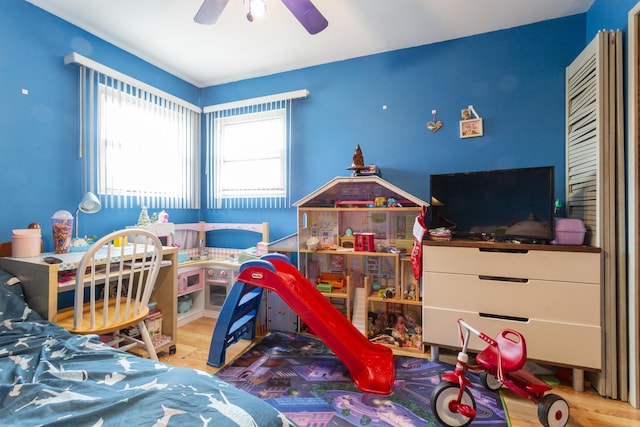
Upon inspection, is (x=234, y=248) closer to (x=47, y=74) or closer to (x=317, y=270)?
(x=317, y=270)

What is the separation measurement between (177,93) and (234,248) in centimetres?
173

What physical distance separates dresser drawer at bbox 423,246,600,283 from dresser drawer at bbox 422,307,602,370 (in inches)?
10.9

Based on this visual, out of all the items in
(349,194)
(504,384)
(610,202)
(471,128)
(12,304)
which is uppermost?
(471,128)

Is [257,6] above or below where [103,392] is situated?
above

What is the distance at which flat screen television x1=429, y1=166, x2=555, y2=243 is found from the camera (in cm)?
183

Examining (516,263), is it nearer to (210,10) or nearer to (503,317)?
(503,317)

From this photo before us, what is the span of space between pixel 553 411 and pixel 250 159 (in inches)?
115

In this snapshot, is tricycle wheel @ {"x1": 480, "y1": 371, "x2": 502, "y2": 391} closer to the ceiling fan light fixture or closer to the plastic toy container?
the ceiling fan light fixture

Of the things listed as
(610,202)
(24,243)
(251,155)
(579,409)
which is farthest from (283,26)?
(579,409)

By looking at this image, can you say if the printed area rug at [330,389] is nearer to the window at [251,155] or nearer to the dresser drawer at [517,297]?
the dresser drawer at [517,297]

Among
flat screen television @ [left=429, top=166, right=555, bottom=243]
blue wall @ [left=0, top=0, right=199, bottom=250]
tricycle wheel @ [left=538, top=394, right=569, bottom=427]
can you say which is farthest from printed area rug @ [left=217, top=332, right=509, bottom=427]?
blue wall @ [left=0, top=0, right=199, bottom=250]

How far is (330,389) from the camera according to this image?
1730 mm

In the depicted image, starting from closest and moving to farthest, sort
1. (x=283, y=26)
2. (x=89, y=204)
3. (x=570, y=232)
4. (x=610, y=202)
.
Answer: (x=610, y=202) < (x=570, y=232) < (x=89, y=204) < (x=283, y=26)

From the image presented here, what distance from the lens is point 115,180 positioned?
2.43 meters
